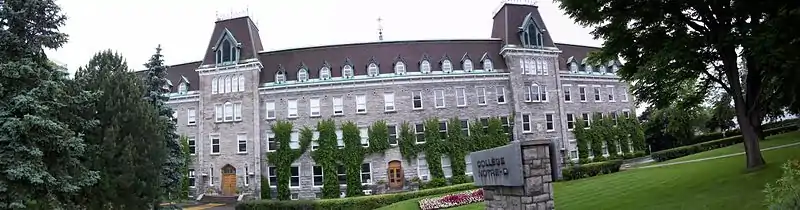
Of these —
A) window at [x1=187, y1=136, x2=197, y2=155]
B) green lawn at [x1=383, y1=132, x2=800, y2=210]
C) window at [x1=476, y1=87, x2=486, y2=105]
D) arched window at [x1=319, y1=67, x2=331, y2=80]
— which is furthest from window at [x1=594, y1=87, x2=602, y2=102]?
window at [x1=187, y1=136, x2=197, y2=155]

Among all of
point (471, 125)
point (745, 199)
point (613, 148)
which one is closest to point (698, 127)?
point (613, 148)

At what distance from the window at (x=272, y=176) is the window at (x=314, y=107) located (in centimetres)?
488

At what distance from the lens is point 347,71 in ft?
131

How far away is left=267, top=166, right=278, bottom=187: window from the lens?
125 ft

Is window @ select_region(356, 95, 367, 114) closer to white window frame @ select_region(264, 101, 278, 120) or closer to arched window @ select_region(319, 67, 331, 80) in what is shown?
arched window @ select_region(319, 67, 331, 80)

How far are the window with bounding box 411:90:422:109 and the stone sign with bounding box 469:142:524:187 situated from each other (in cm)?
2747

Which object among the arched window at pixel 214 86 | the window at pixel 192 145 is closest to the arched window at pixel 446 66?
the arched window at pixel 214 86

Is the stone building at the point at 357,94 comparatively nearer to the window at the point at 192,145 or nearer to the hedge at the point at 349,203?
the window at the point at 192,145

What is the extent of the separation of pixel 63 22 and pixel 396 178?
27.6 meters

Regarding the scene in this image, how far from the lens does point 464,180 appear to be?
37344 mm

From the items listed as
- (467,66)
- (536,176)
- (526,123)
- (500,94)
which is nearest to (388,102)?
(467,66)

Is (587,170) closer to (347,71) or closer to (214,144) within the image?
(347,71)

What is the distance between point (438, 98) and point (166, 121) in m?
22.5

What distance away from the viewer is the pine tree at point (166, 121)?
19.7 m
